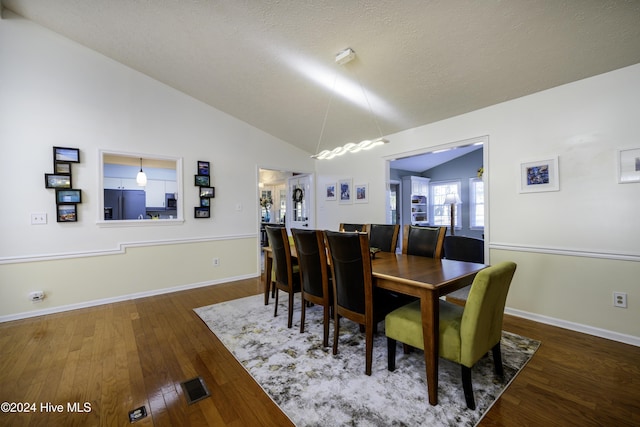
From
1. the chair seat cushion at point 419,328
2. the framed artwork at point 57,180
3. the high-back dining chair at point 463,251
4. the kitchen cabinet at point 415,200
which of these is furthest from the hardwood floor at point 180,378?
the kitchen cabinet at point 415,200

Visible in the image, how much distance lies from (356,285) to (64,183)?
3.66 m

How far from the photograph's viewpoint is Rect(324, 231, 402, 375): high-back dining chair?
5.95ft

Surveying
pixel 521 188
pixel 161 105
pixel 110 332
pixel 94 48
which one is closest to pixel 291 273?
pixel 110 332

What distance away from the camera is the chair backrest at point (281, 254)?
258cm

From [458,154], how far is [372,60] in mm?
4740

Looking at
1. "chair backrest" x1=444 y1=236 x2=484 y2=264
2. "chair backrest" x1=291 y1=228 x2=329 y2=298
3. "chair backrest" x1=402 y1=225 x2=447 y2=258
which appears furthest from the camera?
"chair backrest" x1=444 y1=236 x2=484 y2=264

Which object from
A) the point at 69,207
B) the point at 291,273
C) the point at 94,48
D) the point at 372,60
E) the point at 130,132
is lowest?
the point at 291,273

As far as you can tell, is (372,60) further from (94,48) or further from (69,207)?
(69,207)

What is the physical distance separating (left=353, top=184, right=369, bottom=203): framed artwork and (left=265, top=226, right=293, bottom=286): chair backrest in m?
2.23

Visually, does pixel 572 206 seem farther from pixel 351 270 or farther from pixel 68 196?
pixel 68 196

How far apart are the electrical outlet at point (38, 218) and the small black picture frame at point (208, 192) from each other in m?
1.76

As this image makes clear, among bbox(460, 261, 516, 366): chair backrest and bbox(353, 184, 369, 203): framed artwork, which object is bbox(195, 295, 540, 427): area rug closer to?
bbox(460, 261, 516, 366): chair backrest

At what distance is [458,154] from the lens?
637 centimetres

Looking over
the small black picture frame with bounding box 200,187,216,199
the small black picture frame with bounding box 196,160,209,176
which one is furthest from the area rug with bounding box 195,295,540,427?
the small black picture frame with bounding box 196,160,209,176
